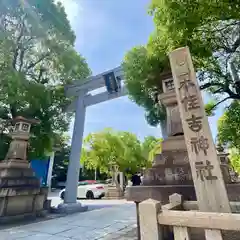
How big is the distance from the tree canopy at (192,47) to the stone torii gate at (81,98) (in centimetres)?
234

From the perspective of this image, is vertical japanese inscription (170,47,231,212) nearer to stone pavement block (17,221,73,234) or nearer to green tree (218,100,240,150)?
green tree (218,100,240,150)

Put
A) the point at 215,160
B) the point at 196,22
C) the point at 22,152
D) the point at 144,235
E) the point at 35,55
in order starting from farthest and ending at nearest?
the point at 35,55 → the point at 22,152 → the point at 196,22 → the point at 215,160 → the point at 144,235

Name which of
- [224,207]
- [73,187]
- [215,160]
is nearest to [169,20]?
[215,160]

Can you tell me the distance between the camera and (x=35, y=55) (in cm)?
782

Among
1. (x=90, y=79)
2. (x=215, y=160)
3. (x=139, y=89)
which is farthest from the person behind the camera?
(x=90, y=79)

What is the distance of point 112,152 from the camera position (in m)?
17.7

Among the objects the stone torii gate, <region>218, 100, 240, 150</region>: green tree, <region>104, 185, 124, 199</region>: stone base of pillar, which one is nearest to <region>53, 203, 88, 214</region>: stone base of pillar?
the stone torii gate

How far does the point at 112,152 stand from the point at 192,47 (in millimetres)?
14468

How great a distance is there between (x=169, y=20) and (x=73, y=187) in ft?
21.6

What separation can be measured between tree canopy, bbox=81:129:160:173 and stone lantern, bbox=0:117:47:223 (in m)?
10.4

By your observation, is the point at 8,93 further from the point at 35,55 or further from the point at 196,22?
the point at 196,22

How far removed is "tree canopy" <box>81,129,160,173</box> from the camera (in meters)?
17.7

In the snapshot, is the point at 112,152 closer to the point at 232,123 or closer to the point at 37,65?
the point at 37,65

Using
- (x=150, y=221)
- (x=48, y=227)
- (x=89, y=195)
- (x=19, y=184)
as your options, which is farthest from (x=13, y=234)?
(x=89, y=195)
